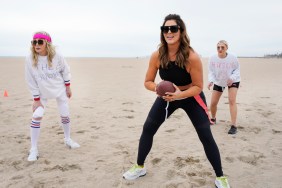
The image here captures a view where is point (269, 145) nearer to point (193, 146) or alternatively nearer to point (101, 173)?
point (193, 146)

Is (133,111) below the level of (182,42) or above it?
below

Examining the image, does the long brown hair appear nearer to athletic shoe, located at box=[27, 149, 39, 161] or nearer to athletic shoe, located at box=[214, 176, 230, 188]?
athletic shoe, located at box=[214, 176, 230, 188]

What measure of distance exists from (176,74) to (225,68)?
2921 millimetres

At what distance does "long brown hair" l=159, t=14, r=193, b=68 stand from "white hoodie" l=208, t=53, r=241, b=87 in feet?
9.17

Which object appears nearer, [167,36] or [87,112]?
[167,36]

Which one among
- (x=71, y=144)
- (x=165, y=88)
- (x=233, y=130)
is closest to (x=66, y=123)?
(x=71, y=144)

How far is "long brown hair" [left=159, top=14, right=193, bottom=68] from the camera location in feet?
11.0

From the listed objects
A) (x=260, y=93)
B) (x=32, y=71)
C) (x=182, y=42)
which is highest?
(x=182, y=42)

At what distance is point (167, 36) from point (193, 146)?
2.54 m

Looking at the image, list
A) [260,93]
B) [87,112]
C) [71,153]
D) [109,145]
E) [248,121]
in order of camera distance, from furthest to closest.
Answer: [260,93], [87,112], [248,121], [109,145], [71,153]

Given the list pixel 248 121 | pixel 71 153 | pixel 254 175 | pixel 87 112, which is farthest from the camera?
pixel 87 112

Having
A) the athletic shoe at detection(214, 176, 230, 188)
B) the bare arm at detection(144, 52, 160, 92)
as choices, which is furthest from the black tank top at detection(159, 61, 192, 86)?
the athletic shoe at detection(214, 176, 230, 188)

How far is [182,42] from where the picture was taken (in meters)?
3.45

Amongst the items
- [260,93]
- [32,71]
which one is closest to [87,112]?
[32,71]
